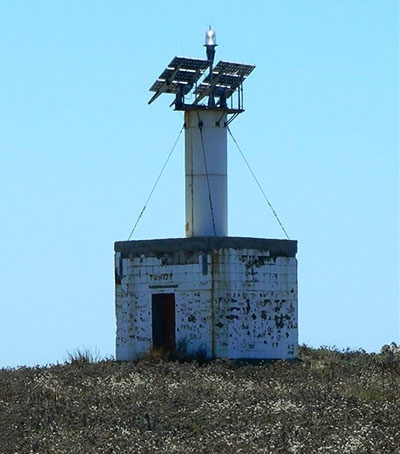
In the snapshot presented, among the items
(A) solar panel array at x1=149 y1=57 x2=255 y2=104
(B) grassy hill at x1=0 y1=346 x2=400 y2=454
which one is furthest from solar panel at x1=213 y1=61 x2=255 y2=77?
(B) grassy hill at x1=0 y1=346 x2=400 y2=454

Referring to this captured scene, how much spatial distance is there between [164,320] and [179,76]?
20.2ft

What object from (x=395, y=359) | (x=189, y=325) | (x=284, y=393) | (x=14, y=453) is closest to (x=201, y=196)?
(x=189, y=325)

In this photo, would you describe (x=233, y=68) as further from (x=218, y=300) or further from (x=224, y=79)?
(x=218, y=300)

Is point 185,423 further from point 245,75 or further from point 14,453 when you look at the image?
point 245,75

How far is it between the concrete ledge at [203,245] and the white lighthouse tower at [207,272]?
0.08 ft

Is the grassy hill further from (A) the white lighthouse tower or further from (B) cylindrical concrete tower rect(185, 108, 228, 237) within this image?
(B) cylindrical concrete tower rect(185, 108, 228, 237)

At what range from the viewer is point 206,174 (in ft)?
107

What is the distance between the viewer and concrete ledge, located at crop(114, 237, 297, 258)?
31264 millimetres

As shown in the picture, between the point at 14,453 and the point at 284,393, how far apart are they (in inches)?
258

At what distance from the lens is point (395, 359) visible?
3344 cm

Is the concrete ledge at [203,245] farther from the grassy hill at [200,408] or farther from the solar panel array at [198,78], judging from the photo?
the solar panel array at [198,78]

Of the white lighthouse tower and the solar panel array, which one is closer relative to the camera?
the white lighthouse tower

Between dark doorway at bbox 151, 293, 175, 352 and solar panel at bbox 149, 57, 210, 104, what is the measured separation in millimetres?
5257

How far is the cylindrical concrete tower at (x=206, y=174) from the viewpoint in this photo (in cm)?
3256
